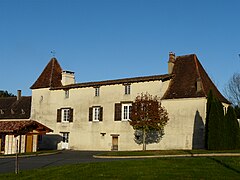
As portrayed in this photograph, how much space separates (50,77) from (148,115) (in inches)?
687

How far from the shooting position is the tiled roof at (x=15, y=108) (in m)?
49.8

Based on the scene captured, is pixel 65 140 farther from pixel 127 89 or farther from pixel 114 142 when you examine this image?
pixel 127 89

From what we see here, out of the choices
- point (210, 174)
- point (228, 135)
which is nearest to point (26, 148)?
point (228, 135)

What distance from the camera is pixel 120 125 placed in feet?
130

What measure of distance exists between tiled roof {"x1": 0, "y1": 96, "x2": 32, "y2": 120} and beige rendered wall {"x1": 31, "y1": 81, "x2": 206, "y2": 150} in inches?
98.7

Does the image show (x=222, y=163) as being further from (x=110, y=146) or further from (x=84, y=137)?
(x=84, y=137)

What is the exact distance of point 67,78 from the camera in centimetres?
4756

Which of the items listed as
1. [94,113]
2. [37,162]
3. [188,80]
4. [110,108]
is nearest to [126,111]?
[110,108]

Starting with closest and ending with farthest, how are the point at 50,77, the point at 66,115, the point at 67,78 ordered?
the point at 66,115 → the point at 67,78 → the point at 50,77

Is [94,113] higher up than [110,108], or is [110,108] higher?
[110,108]

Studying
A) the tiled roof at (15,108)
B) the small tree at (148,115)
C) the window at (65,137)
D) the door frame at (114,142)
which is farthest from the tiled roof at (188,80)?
the tiled roof at (15,108)

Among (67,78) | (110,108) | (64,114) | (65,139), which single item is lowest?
(65,139)

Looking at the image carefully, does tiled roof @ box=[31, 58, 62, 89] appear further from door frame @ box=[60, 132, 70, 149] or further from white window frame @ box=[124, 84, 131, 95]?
white window frame @ box=[124, 84, 131, 95]

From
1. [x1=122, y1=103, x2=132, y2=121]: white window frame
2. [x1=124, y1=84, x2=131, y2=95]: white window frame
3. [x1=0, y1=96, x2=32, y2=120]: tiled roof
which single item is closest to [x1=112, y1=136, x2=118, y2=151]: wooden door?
[x1=122, y1=103, x2=132, y2=121]: white window frame
